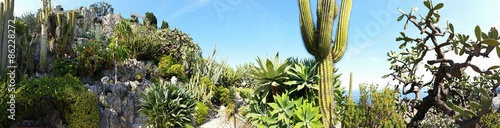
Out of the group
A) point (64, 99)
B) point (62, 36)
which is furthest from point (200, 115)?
point (62, 36)

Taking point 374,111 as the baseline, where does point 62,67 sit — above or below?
above

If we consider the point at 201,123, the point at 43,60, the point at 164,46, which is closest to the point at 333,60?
the point at 201,123

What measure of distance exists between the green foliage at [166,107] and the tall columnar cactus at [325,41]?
346 centimetres

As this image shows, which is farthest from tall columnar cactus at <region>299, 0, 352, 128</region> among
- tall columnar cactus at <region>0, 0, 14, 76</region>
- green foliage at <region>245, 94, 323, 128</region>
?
tall columnar cactus at <region>0, 0, 14, 76</region>

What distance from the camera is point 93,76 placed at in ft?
35.6

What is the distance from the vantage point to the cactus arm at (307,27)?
4832mm

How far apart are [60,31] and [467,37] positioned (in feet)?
37.0

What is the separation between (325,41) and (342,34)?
0.35 m

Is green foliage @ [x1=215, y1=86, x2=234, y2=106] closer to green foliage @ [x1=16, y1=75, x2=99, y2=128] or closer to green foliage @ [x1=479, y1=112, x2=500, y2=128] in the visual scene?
green foliage @ [x1=16, y1=75, x2=99, y2=128]

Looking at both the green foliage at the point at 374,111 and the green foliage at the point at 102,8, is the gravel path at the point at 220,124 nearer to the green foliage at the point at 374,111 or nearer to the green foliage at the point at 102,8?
the green foliage at the point at 374,111

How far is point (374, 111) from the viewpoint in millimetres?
4617

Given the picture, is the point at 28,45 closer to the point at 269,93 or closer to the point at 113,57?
the point at 113,57

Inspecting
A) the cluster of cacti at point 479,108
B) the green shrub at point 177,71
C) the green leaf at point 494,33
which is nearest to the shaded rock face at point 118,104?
the green shrub at point 177,71

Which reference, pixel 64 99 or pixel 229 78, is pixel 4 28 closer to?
pixel 64 99
